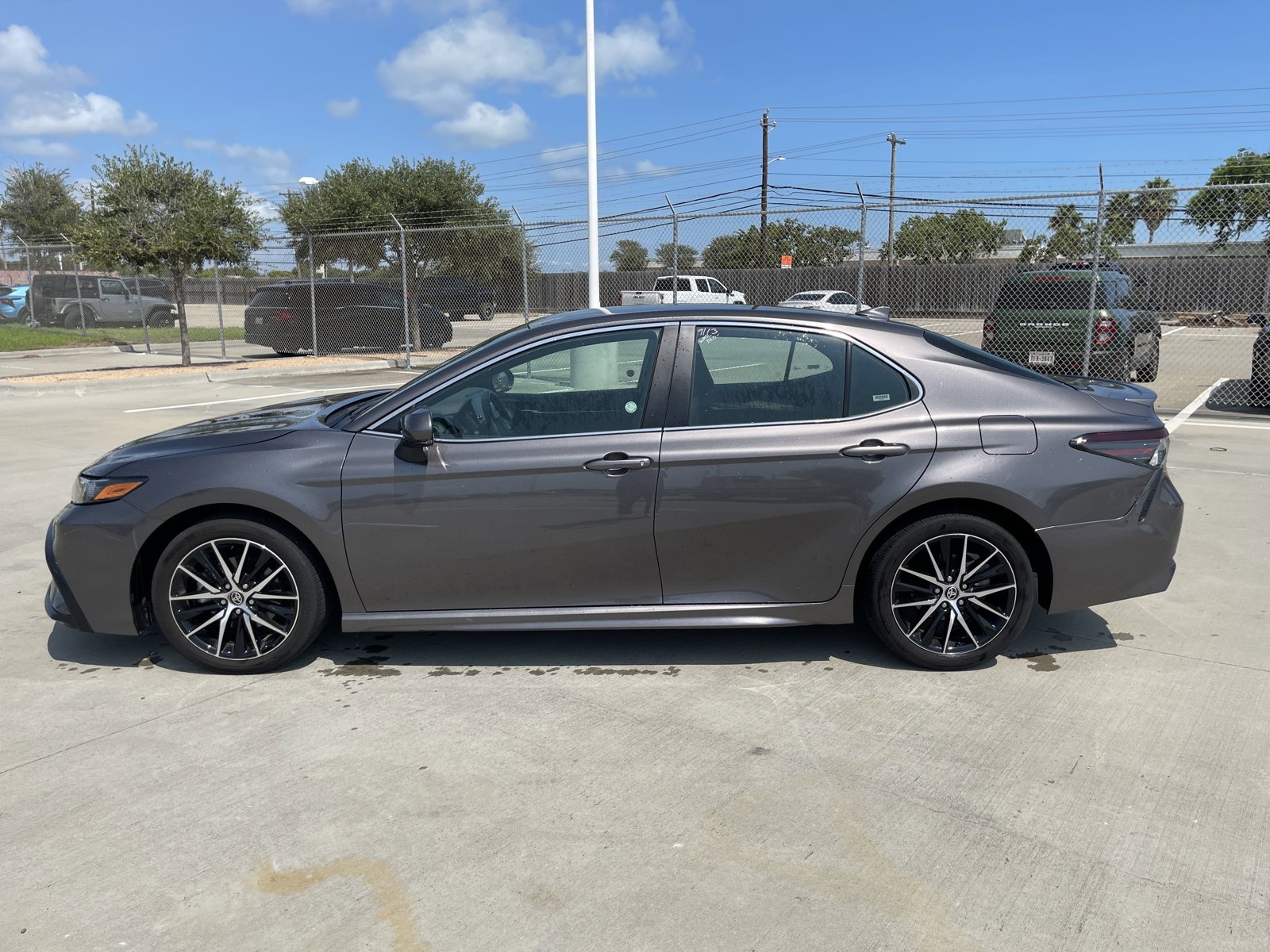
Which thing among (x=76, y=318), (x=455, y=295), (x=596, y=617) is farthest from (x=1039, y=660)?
(x=76, y=318)

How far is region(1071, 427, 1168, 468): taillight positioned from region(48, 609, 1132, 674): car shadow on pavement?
95 cm

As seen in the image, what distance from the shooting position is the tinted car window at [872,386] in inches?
163

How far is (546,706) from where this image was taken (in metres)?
3.92

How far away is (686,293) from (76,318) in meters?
16.8

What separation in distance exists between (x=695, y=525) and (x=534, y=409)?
0.86m

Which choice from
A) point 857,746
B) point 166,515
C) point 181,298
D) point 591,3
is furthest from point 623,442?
point 181,298

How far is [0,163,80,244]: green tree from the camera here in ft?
144

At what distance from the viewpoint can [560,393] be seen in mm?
4328

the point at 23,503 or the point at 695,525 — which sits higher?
the point at 695,525

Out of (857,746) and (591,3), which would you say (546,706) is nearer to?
(857,746)

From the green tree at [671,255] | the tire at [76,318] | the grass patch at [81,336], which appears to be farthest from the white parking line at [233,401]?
the tire at [76,318]

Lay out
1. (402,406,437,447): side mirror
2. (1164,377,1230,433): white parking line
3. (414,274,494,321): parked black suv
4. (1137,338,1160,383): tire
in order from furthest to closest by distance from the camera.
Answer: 1. (414,274,494,321): parked black suv
2. (1137,338,1160,383): tire
3. (1164,377,1230,433): white parking line
4. (402,406,437,447): side mirror

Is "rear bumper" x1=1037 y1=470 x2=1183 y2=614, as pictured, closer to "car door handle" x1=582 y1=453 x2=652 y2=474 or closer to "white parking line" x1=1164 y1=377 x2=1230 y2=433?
"car door handle" x1=582 y1=453 x2=652 y2=474

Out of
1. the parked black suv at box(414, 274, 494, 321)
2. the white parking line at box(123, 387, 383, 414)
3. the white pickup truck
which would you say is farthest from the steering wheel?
the parked black suv at box(414, 274, 494, 321)
